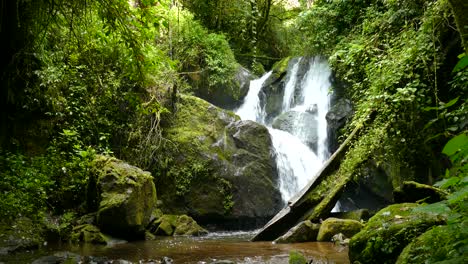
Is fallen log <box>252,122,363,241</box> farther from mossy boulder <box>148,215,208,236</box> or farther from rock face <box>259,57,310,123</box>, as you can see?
rock face <box>259,57,310,123</box>

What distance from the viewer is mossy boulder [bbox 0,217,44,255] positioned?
234 inches

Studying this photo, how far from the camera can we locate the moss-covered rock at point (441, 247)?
2138mm

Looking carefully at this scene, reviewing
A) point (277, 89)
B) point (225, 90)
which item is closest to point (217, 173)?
point (225, 90)

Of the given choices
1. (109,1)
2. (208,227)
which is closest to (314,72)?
(208,227)

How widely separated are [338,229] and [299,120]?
6.07 meters

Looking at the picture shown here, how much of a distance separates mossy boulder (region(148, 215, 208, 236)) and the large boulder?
4.71 meters

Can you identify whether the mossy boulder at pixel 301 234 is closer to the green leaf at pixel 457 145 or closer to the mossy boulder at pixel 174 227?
the mossy boulder at pixel 174 227

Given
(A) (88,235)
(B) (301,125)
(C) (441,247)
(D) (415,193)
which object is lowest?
(A) (88,235)

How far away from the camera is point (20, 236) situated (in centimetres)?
629

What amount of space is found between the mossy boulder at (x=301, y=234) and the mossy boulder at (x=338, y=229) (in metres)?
0.13

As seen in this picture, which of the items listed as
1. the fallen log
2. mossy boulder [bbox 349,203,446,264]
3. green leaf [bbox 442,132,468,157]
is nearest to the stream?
the fallen log

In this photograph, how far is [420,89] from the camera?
282 inches

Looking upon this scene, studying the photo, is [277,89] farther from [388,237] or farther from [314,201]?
[388,237]

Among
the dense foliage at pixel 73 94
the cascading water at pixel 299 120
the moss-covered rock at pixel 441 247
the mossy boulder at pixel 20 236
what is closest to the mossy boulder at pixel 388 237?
the moss-covered rock at pixel 441 247
